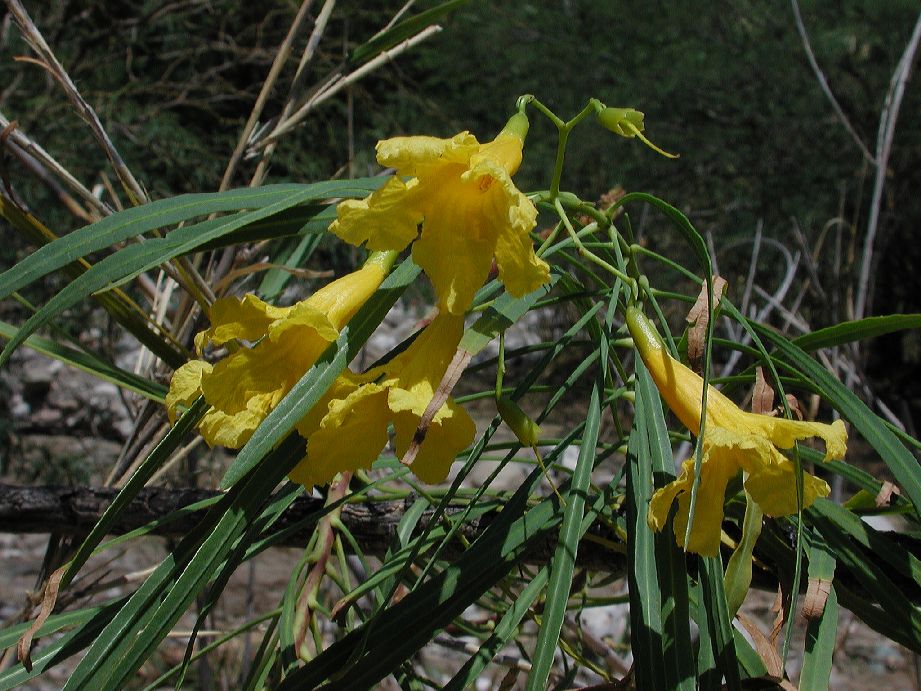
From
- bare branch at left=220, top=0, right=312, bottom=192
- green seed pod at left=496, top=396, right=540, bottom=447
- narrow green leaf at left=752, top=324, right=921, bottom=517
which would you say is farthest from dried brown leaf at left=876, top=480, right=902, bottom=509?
bare branch at left=220, top=0, right=312, bottom=192

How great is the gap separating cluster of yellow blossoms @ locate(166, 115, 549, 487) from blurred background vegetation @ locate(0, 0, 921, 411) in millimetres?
2835

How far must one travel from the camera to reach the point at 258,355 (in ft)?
1.86

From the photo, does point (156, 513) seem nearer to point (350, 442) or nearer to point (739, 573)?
point (350, 442)

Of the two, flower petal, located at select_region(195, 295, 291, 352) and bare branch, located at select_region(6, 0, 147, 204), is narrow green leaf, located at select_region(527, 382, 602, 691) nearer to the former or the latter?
flower petal, located at select_region(195, 295, 291, 352)

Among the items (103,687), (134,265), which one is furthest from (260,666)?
(134,265)

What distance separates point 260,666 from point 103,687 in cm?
40

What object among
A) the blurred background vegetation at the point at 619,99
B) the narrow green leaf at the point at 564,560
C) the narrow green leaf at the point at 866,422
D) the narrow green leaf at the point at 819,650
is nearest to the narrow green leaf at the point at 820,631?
the narrow green leaf at the point at 819,650

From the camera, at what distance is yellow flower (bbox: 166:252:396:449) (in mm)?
551

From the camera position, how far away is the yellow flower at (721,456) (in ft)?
1.81

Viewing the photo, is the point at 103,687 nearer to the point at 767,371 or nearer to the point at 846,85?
the point at 767,371

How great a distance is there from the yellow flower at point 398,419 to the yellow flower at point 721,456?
0.14 metres

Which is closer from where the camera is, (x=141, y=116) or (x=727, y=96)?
(x=141, y=116)

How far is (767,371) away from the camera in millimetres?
730

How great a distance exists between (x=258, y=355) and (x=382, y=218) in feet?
0.41
